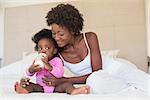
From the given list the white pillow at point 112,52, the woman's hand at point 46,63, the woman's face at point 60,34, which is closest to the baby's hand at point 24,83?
the woman's hand at point 46,63

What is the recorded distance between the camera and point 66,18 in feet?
4.42

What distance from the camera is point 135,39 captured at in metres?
2.33

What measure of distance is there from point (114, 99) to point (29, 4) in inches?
73.9

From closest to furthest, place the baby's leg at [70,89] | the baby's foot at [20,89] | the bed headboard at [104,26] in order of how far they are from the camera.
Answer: the baby's leg at [70,89] < the baby's foot at [20,89] < the bed headboard at [104,26]

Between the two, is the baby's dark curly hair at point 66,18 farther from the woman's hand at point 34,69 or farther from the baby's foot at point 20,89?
the baby's foot at point 20,89

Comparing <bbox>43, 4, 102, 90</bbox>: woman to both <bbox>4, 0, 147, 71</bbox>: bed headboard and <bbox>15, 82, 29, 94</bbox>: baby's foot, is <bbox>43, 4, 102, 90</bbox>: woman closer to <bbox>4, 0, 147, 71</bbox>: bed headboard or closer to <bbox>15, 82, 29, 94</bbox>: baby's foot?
<bbox>15, 82, 29, 94</bbox>: baby's foot

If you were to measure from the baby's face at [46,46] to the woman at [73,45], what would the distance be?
4 centimetres

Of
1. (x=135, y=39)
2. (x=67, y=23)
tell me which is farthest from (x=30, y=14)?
(x=67, y=23)

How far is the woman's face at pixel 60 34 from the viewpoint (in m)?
1.31

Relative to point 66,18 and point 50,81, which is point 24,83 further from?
point 66,18

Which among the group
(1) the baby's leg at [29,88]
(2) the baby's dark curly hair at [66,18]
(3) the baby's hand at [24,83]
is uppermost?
(2) the baby's dark curly hair at [66,18]

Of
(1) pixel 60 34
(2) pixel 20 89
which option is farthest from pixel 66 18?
(2) pixel 20 89

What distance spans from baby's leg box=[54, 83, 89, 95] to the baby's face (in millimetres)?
192

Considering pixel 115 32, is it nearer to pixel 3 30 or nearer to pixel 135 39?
pixel 135 39
